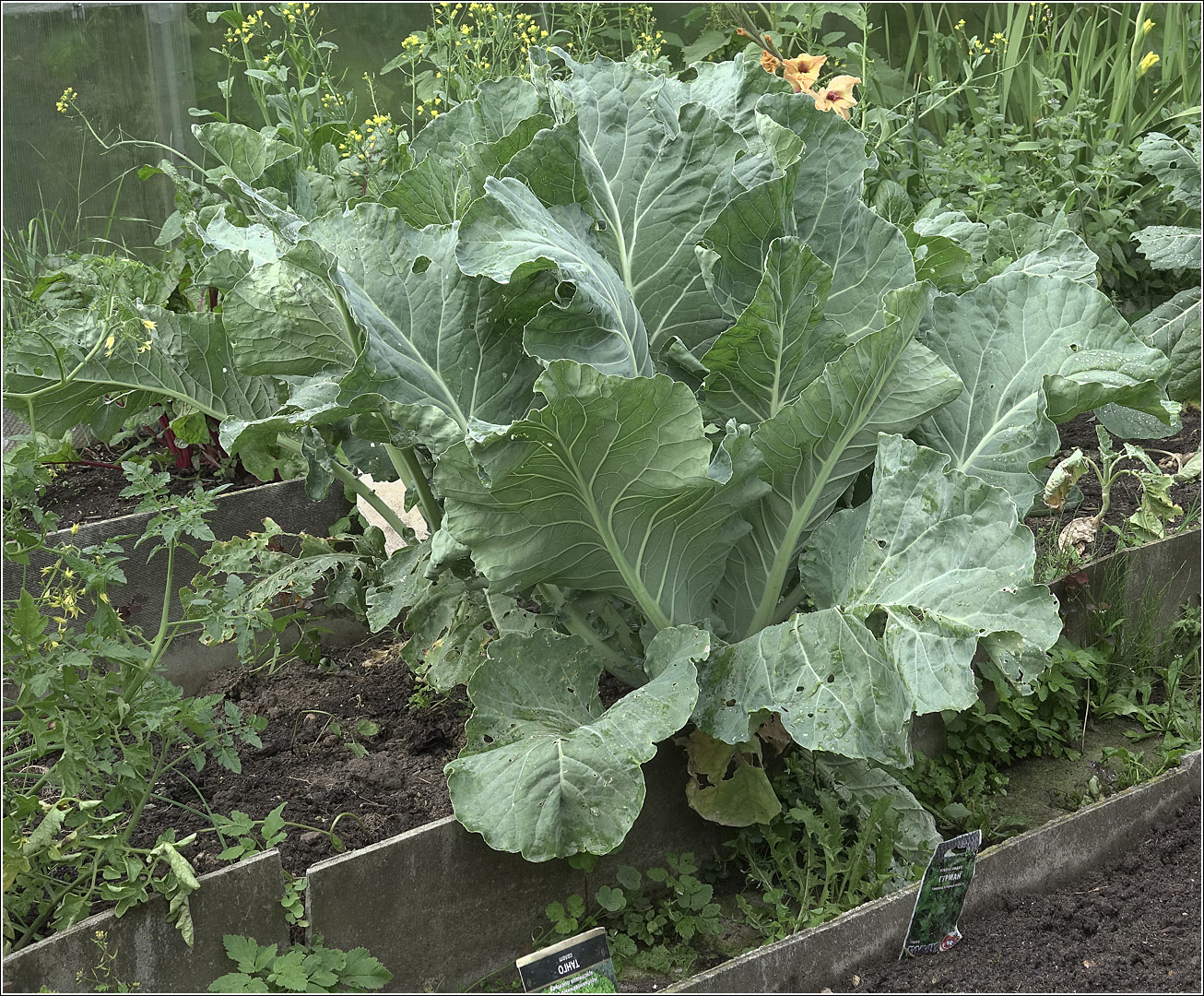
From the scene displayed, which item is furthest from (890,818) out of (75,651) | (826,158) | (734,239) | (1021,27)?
(1021,27)

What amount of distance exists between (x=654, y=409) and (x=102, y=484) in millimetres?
2099

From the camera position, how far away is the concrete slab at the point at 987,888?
1.74 meters

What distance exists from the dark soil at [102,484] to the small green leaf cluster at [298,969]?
Result: 155 centimetres

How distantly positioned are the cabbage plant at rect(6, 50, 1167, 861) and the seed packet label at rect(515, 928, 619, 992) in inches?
7.8

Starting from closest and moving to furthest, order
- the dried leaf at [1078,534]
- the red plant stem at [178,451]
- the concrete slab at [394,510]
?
the dried leaf at [1078,534] → the concrete slab at [394,510] → the red plant stem at [178,451]

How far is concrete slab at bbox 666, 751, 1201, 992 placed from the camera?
1.74m

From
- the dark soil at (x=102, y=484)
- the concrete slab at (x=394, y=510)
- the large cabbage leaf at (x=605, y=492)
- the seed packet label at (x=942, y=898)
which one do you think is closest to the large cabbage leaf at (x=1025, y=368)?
the large cabbage leaf at (x=605, y=492)

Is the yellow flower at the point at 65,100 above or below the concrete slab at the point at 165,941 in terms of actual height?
above

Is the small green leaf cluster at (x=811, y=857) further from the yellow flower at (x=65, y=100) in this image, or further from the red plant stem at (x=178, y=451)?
the yellow flower at (x=65, y=100)

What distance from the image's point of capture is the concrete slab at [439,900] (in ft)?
5.75

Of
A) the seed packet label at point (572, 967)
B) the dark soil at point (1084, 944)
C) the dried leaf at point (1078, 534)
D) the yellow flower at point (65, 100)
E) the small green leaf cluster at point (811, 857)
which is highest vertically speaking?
the yellow flower at point (65, 100)

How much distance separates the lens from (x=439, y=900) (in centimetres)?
183

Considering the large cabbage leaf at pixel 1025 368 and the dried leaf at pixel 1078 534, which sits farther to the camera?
the dried leaf at pixel 1078 534

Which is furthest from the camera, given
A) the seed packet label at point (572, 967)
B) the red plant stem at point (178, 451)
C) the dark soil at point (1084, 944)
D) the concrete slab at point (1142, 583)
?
the red plant stem at point (178, 451)
